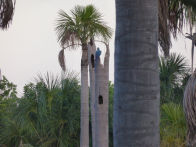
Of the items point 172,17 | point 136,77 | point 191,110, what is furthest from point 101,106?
point 136,77

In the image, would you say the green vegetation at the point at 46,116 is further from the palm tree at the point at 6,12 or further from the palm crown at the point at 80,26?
the palm tree at the point at 6,12

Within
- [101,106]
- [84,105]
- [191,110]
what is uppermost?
[84,105]

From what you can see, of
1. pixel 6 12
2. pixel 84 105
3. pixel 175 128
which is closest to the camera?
pixel 6 12

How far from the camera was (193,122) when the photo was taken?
8602mm

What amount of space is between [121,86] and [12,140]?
2437 centimetres

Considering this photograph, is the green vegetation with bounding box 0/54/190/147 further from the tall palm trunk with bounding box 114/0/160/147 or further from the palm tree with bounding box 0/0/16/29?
the tall palm trunk with bounding box 114/0/160/147

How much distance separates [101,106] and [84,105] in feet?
26.4

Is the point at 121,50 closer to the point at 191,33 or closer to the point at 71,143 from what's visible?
the point at 191,33

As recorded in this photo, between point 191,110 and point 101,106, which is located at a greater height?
point 101,106

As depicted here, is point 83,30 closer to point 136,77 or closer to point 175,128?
point 175,128

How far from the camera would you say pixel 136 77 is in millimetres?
3385

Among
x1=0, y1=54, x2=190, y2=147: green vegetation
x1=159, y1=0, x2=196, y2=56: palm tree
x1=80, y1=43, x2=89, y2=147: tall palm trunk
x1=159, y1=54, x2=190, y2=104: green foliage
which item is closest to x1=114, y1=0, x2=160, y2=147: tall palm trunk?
x1=159, y1=0, x2=196, y2=56: palm tree

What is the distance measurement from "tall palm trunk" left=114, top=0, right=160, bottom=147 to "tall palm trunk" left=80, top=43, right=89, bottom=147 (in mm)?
14301

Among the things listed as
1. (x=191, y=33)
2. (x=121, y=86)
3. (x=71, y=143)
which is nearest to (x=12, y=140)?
(x=71, y=143)
